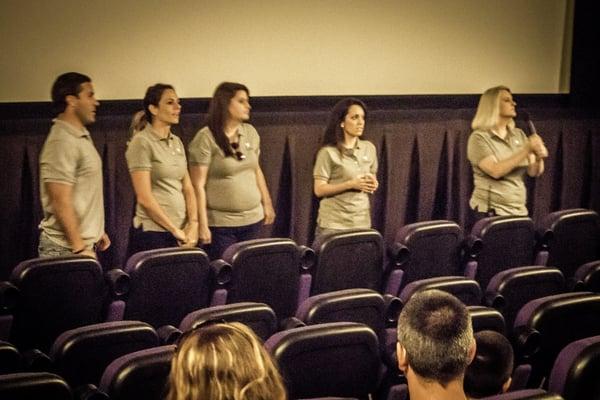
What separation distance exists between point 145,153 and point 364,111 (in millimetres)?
1268

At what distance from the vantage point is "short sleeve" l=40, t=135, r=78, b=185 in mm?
4227

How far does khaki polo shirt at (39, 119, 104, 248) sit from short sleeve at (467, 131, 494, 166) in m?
2.29

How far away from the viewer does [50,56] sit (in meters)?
5.58

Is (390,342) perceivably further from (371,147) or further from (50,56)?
(50,56)

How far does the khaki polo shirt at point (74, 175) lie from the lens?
4.23 m

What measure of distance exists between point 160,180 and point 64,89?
0.71 meters

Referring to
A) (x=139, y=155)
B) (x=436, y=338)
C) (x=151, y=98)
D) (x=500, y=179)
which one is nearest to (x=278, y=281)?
(x=139, y=155)

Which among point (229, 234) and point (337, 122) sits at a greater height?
point (337, 122)

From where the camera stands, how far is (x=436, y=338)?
7.45ft

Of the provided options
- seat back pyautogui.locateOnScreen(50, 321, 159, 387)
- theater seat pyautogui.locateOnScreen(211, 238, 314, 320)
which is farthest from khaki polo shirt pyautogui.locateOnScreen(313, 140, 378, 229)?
seat back pyautogui.locateOnScreen(50, 321, 159, 387)

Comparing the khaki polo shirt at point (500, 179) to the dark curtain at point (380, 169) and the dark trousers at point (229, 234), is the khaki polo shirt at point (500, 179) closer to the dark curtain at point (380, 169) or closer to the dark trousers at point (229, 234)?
the dark curtain at point (380, 169)

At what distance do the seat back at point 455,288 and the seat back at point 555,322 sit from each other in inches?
12.0

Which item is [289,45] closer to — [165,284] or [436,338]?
[165,284]

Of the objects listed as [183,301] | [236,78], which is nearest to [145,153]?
[183,301]
